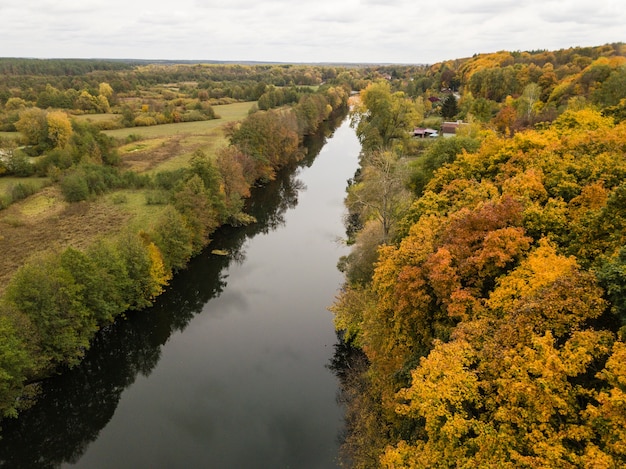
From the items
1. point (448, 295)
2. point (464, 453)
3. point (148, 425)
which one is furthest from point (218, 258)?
point (464, 453)

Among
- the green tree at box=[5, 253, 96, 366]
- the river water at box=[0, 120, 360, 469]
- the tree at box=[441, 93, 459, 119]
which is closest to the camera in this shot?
the river water at box=[0, 120, 360, 469]

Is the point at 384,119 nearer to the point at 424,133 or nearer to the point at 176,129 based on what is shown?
the point at 424,133

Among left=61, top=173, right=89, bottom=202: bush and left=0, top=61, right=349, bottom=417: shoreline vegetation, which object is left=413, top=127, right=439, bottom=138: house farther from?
left=61, top=173, right=89, bottom=202: bush

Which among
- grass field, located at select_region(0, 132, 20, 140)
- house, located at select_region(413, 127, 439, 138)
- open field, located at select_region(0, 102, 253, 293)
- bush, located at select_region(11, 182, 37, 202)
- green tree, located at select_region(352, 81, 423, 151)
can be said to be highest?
green tree, located at select_region(352, 81, 423, 151)

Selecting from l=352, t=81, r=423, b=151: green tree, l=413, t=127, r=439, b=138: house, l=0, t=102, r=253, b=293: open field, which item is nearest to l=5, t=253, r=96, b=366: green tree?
l=0, t=102, r=253, b=293: open field

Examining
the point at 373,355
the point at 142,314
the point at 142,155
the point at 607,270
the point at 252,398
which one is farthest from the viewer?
the point at 142,155

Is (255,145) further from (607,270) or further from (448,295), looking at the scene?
(607,270)

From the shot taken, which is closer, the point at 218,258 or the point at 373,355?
the point at 373,355

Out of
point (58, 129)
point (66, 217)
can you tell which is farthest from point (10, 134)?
point (66, 217)
